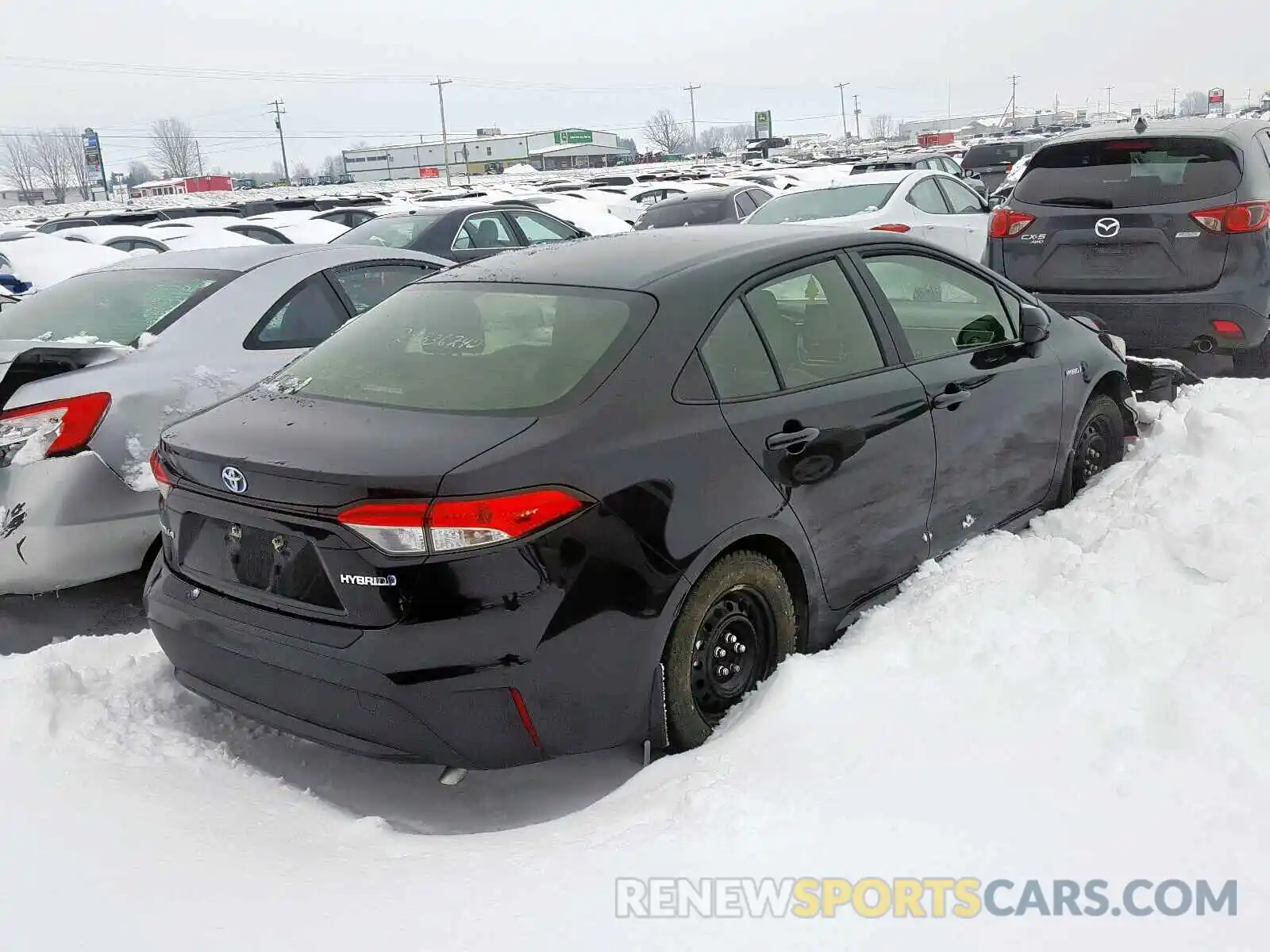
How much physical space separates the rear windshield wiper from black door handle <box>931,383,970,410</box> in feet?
13.3

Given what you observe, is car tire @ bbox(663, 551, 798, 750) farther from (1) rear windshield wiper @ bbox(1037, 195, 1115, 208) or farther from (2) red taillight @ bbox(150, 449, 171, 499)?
(1) rear windshield wiper @ bbox(1037, 195, 1115, 208)

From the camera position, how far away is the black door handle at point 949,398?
160 inches

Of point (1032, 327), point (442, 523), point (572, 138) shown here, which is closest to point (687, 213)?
point (1032, 327)

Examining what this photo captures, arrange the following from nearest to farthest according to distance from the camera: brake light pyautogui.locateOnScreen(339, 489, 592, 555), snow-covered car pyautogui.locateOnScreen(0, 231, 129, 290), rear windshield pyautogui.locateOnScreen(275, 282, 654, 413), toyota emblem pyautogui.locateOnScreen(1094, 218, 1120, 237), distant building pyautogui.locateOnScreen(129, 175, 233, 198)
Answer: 1. brake light pyautogui.locateOnScreen(339, 489, 592, 555)
2. rear windshield pyautogui.locateOnScreen(275, 282, 654, 413)
3. toyota emblem pyautogui.locateOnScreen(1094, 218, 1120, 237)
4. snow-covered car pyautogui.locateOnScreen(0, 231, 129, 290)
5. distant building pyautogui.locateOnScreen(129, 175, 233, 198)

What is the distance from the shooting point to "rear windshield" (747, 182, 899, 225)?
1091 centimetres

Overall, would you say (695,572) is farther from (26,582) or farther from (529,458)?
(26,582)

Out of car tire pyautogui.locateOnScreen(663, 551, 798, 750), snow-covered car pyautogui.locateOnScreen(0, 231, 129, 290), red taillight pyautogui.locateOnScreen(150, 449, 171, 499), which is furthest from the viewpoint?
snow-covered car pyautogui.locateOnScreen(0, 231, 129, 290)

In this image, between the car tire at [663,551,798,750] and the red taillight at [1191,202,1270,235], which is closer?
the car tire at [663,551,798,750]

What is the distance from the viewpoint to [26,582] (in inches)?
164

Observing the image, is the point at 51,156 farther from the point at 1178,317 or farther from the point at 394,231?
the point at 1178,317

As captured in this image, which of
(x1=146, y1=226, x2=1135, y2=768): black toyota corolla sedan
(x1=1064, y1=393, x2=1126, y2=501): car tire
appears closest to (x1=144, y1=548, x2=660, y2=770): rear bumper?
(x1=146, y1=226, x2=1135, y2=768): black toyota corolla sedan

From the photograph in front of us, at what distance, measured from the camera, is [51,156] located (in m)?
113

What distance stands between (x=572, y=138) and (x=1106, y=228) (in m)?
117

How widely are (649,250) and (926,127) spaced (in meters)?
144
